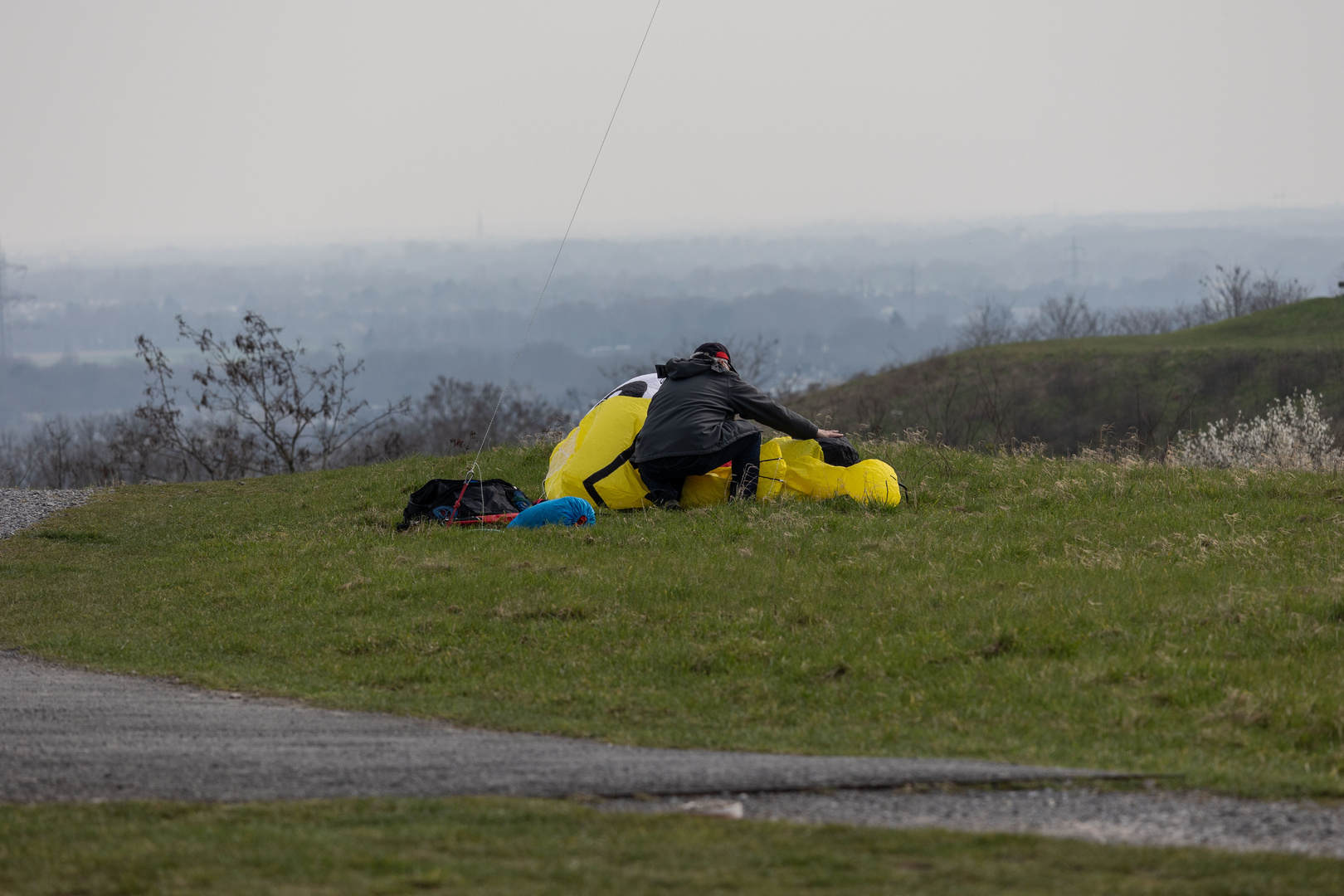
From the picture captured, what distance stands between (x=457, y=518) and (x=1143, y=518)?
25.2 feet

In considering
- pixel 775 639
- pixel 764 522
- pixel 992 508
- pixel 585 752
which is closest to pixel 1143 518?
pixel 992 508

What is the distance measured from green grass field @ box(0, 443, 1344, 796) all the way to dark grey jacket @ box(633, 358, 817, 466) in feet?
2.75

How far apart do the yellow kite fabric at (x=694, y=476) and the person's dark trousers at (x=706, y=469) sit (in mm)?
112

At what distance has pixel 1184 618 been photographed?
26.1 ft

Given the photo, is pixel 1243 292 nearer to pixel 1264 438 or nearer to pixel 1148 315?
pixel 1148 315

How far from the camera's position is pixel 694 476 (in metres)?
13.2

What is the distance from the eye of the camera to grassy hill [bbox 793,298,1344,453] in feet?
181

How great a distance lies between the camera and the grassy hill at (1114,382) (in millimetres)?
55031

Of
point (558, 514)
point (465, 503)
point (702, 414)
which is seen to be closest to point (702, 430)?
point (702, 414)

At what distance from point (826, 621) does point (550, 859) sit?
190 inches

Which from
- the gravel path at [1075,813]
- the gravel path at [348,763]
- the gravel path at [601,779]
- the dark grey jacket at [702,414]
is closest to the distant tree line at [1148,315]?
the dark grey jacket at [702,414]

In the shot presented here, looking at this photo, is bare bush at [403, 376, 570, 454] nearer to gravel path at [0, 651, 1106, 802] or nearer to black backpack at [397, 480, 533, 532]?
black backpack at [397, 480, 533, 532]

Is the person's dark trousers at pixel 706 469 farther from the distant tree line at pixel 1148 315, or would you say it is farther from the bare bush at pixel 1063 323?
the bare bush at pixel 1063 323

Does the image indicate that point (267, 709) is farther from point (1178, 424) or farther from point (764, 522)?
point (1178, 424)
